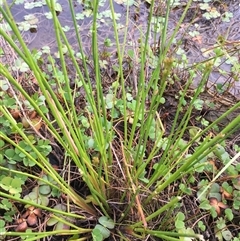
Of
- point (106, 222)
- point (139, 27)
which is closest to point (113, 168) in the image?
point (106, 222)

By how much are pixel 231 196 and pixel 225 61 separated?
2.46 feet

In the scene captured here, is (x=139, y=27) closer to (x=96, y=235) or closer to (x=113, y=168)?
(x=113, y=168)

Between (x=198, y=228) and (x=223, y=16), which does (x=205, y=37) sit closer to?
(x=223, y=16)

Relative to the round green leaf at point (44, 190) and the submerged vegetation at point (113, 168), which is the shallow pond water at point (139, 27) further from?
the round green leaf at point (44, 190)

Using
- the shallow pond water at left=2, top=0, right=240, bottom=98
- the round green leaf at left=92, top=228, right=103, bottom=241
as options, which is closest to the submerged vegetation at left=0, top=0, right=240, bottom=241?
the round green leaf at left=92, top=228, right=103, bottom=241

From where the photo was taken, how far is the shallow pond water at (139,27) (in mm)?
1786

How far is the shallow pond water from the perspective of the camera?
70.3 inches

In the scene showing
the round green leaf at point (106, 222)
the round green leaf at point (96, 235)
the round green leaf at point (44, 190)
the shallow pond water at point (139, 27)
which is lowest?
the round green leaf at point (106, 222)

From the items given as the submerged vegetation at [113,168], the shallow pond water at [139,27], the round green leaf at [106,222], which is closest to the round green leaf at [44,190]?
the submerged vegetation at [113,168]

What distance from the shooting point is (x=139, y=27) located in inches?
68.7

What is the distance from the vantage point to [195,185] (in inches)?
50.9

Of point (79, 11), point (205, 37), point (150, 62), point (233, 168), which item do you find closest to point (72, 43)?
point (79, 11)

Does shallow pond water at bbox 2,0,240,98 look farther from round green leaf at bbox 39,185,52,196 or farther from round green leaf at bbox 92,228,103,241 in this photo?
round green leaf at bbox 92,228,103,241

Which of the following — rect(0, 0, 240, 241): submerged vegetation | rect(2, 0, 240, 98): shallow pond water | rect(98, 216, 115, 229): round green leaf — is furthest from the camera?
rect(2, 0, 240, 98): shallow pond water
